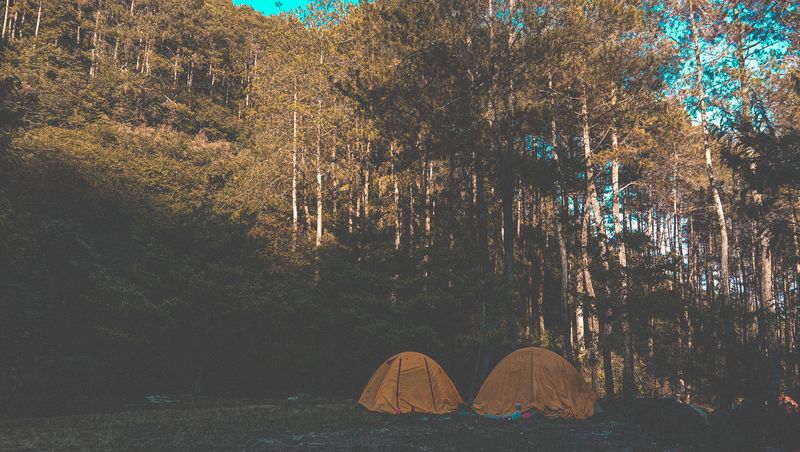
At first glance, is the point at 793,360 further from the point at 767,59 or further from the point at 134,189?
the point at 134,189

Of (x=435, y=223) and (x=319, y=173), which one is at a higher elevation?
(x=319, y=173)

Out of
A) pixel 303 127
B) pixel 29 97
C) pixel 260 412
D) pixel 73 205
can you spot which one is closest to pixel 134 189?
pixel 73 205

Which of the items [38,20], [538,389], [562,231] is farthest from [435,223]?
[38,20]

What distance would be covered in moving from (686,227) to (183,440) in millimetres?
33313

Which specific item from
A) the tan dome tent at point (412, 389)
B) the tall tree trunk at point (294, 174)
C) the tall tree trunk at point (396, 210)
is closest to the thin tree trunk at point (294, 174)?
the tall tree trunk at point (294, 174)

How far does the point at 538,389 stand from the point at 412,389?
3.15 meters

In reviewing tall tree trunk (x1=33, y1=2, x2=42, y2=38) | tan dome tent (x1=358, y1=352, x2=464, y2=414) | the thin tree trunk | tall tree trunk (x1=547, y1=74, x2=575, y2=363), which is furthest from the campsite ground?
tall tree trunk (x1=33, y1=2, x2=42, y2=38)

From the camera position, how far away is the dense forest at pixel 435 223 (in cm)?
1328

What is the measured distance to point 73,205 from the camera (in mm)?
27000

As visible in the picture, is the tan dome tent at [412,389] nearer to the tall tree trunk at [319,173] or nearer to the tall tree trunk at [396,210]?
the tall tree trunk at [396,210]

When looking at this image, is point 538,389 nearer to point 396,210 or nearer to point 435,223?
point 396,210

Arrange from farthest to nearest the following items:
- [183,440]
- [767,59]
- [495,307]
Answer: [495,307] < [767,59] < [183,440]

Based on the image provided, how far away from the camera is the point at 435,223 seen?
75.0 ft

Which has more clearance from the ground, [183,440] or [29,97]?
[29,97]
